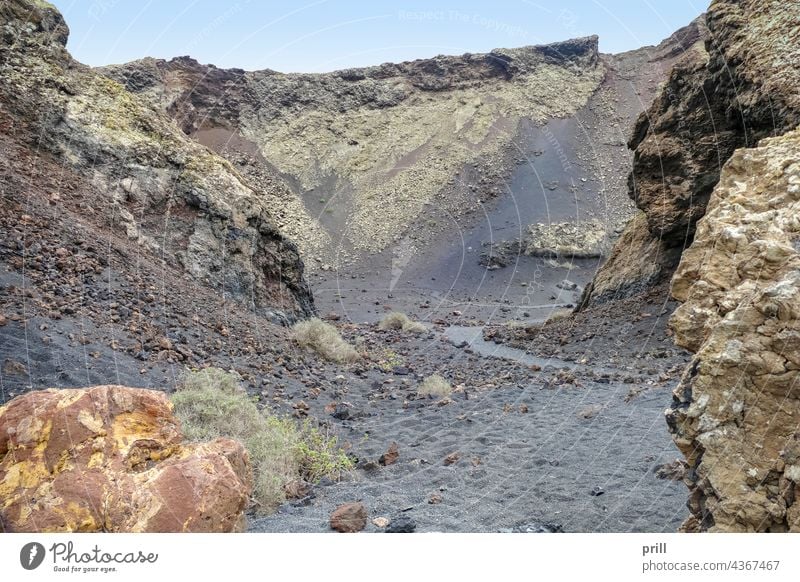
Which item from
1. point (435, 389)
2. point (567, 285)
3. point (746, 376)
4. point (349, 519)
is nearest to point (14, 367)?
point (349, 519)

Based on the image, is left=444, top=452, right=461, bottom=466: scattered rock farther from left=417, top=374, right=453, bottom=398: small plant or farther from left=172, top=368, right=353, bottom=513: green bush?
left=417, top=374, right=453, bottom=398: small plant

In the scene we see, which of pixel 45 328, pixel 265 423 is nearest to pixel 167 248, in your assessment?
pixel 45 328

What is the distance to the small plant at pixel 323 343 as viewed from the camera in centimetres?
1186

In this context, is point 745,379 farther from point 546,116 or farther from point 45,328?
point 546,116

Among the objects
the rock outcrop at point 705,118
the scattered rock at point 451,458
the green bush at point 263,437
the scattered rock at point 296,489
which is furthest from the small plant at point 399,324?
the scattered rock at point 296,489

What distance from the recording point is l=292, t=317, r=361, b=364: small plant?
11857 mm

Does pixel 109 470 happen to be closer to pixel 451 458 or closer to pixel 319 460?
pixel 319 460

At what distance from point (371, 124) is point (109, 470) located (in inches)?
1935

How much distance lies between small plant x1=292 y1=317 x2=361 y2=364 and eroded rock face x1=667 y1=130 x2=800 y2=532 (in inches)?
349

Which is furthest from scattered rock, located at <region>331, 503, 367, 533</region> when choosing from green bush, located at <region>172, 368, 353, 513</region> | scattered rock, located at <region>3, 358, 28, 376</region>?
scattered rock, located at <region>3, 358, 28, 376</region>

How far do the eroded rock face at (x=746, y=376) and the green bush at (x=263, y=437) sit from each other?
360cm

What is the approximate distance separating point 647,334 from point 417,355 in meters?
5.44

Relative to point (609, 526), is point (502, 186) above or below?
above
